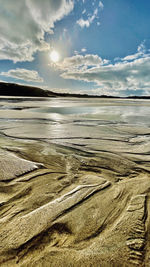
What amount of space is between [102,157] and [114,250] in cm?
143

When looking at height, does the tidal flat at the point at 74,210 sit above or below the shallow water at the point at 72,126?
below

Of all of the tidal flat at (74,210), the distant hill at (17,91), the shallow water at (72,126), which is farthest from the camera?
the distant hill at (17,91)

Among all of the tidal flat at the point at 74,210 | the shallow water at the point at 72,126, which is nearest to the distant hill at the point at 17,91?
the shallow water at the point at 72,126

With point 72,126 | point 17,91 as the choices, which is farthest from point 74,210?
point 17,91

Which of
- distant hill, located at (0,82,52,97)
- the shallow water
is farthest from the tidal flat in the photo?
distant hill, located at (0,82,52,97)

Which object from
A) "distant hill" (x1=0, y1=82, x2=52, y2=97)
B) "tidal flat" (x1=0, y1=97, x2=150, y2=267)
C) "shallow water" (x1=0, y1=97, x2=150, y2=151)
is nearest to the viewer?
"tidal flat" (x1=0, y1=97, x2=150, y2=267)

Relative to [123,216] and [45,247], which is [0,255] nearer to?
[45,247]

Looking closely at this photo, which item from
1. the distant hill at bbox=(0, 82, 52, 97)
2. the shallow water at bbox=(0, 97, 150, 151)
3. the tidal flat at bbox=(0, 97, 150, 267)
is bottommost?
the tidal flat at bbox=(0, 97, 150, 267)

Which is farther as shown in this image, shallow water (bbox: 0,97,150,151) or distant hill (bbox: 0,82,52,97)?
distant hill (bbox: 0,82,52,97)

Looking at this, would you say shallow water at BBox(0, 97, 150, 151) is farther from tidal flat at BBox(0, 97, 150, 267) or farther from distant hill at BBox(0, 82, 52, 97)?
distant hill at BBox(0, 82, 52, 97)

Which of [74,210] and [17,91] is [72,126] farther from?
[17,91]

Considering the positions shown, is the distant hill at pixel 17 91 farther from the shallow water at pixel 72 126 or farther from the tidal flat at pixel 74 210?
the tidal flat at pixel 74 210

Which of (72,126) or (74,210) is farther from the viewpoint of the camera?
(72,126)

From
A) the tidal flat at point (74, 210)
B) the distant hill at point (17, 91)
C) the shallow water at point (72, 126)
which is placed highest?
the distant hill at point (17, 91)
